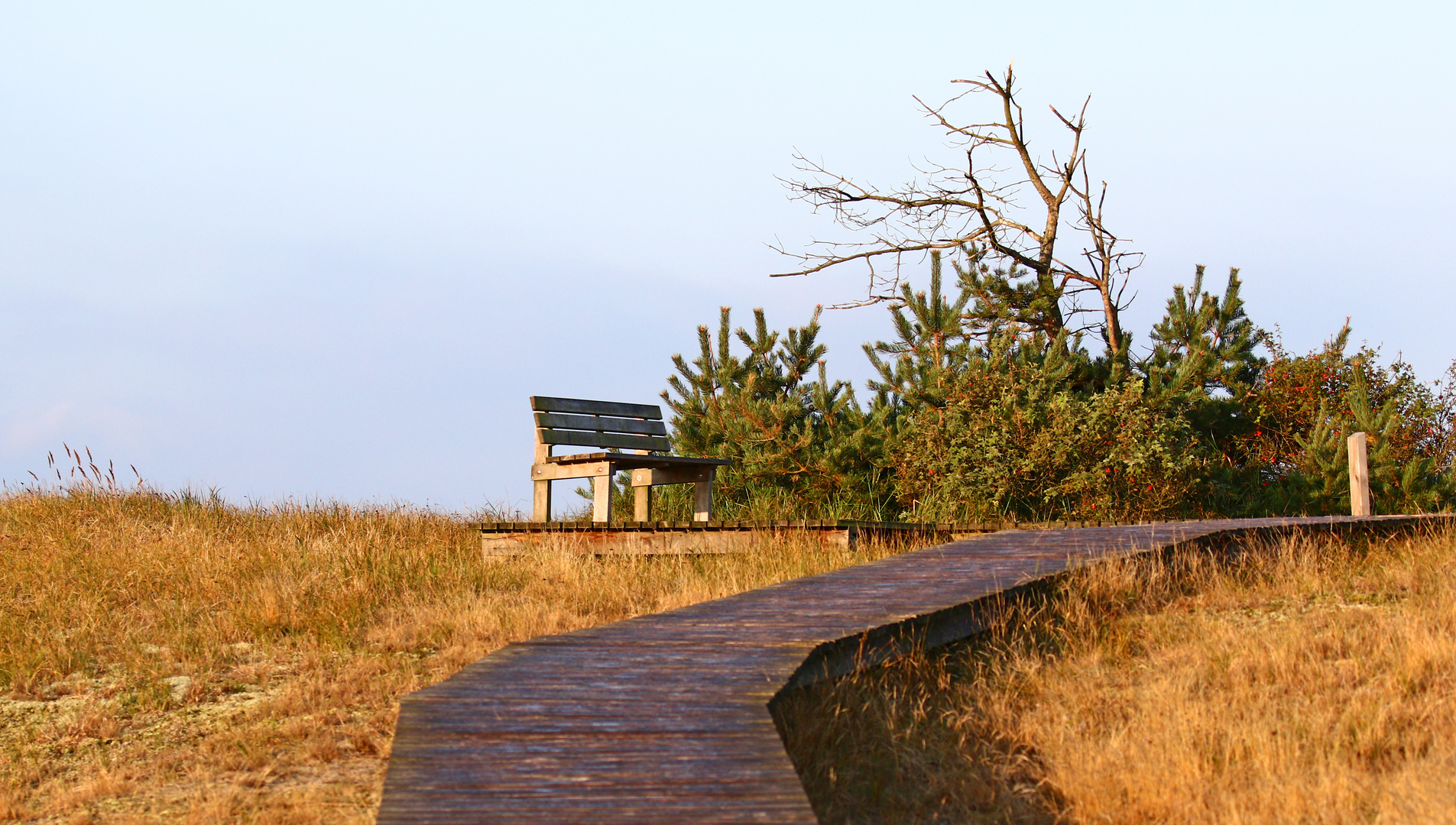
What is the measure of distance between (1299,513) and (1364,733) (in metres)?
9.06

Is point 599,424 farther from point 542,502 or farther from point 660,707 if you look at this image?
point 660,707

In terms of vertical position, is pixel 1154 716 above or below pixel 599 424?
below

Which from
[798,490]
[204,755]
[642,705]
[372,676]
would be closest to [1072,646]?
[642,705]

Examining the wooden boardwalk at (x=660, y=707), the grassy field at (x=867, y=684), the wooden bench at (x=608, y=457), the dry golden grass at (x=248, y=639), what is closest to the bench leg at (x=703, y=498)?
the wooden bench at (x=608, y=457)

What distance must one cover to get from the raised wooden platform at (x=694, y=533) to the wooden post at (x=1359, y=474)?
3.68m

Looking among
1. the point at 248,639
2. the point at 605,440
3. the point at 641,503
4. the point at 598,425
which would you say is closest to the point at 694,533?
the point at 605,440

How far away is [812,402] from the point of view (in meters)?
14.3

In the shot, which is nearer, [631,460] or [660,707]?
[660,707]

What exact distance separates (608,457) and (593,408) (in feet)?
4.78

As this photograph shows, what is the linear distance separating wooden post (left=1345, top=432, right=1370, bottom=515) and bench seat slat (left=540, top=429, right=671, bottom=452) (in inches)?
259

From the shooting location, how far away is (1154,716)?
471cm

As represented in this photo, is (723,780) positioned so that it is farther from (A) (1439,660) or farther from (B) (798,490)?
(B) (798,490)

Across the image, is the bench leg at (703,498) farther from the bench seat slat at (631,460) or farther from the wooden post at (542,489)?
the wooden post at (542,489)

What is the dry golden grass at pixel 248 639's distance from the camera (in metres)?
4.54
